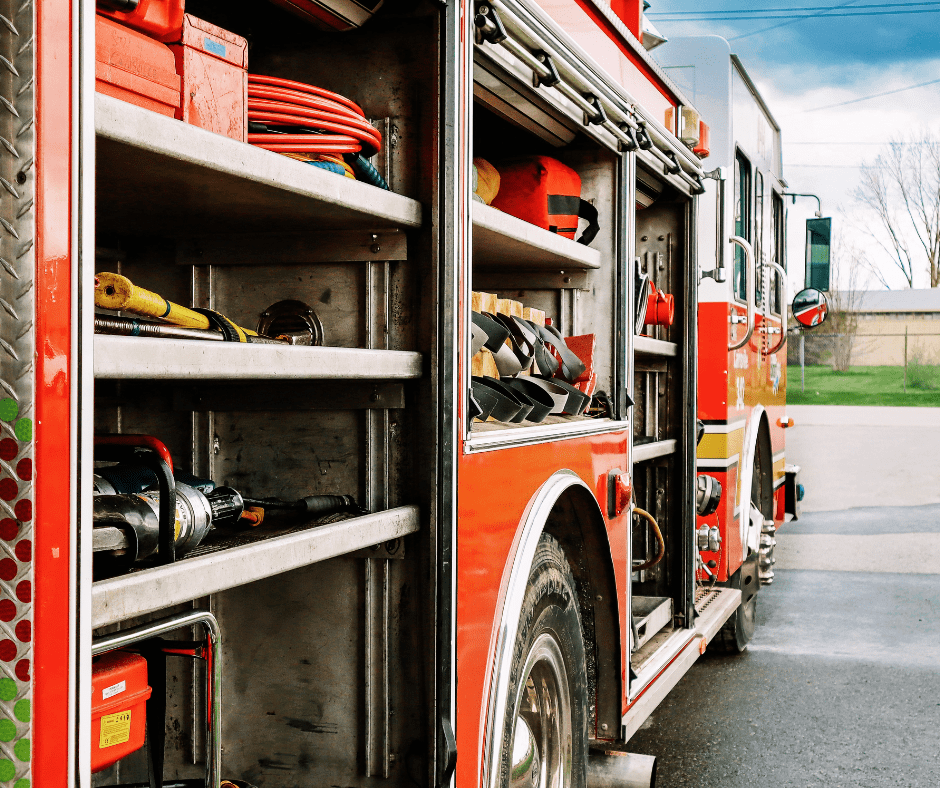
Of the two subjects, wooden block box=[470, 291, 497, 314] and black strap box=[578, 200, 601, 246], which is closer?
wooden block box=[470, 291, 497, 314]

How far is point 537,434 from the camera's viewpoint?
241 cm

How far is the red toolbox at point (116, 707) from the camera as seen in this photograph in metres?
1.32

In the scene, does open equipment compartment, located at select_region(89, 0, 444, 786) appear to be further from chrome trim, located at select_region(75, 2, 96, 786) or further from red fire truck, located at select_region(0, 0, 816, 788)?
chrome trim, located at select_region(75, 2, 96, 786)

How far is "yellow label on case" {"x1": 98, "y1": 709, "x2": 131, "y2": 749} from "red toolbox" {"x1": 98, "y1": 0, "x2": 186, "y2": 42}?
3.08 ft

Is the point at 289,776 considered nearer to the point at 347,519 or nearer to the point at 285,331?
the point at 347,519

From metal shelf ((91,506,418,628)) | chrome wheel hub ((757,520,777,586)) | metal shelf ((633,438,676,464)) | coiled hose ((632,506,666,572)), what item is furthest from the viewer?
chrome wheel hub ((757,520,777,586))

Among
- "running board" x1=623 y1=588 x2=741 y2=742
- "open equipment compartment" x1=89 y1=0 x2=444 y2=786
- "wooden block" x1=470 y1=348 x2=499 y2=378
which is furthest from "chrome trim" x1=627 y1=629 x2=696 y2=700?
"open equipment compartment" x1=89 y1=0 x2=444 y2=786

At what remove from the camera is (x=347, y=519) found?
180 centimetres

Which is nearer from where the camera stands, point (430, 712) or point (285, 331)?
point (430, 712)

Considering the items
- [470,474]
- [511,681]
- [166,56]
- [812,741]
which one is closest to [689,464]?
[812,741]

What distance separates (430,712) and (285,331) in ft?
2.60

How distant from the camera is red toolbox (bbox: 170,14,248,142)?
1494 millimetres

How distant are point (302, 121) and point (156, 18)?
397 mm

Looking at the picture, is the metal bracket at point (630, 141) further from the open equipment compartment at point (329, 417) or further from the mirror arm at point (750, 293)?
the mirror arm at point (750, 293)
